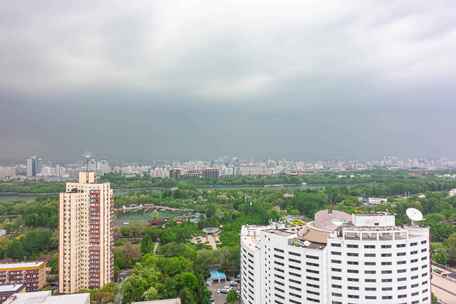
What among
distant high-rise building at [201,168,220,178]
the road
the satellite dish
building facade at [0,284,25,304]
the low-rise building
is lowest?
the road

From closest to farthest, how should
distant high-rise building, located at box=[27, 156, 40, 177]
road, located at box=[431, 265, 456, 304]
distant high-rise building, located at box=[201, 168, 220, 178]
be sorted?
road, located at box=[431, 265, 456, 304] → distant high-rise building, located at box=[27, 156, 40, 177] → distant high-rise building, located at box=[201, 168, 220, 178]

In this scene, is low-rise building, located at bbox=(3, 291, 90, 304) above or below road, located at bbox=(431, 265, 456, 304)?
above

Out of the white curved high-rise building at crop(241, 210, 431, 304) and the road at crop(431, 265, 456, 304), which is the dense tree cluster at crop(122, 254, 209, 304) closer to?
the white curved high-rise building at crop(241, 210, 431, 304)

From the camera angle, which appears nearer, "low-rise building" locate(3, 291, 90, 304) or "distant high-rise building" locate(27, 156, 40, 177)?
"low-rise building" locate(3, 291, 90, 304)

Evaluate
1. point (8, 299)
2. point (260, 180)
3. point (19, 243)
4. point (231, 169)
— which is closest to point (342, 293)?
point (8, 299)

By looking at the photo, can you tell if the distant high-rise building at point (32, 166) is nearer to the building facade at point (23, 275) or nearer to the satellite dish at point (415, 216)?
the building facade at point (23, 275)

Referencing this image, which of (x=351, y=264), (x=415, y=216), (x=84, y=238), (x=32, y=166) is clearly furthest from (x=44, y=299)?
(x=32, y=166)

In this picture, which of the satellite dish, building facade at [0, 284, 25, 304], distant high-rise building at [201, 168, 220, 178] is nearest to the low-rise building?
building facade at [0, 284, 25, 304]

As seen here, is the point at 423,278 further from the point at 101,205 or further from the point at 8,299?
the point at 8,299
